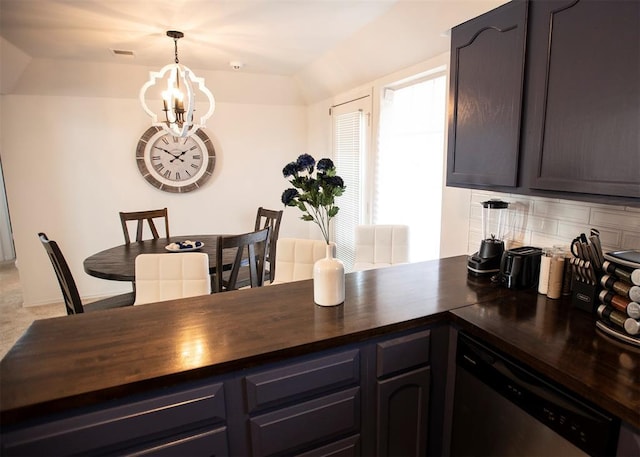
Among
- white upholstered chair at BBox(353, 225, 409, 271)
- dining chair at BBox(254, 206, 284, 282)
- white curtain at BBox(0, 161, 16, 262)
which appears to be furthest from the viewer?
white curtain at BBox(0, 161, 16, 262)

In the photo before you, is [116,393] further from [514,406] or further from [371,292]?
[514,406]

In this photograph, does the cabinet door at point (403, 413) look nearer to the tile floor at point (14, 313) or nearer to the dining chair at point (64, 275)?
the dining chair at point (64, 275)

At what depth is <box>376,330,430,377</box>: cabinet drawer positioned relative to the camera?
132 cm

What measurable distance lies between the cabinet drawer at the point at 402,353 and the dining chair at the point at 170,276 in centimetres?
113

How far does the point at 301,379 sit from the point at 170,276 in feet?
3.94

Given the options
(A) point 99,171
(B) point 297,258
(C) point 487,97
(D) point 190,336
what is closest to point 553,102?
(C) point 487,97

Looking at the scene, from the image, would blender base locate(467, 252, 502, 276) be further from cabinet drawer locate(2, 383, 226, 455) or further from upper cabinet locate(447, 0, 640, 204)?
cabinet drawer locate(2, 383, 226, 455)

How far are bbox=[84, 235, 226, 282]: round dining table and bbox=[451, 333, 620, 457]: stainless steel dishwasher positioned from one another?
175 cm

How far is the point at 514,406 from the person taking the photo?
1.18 meters

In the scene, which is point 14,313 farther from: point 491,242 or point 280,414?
point 491,242

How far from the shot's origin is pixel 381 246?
289 centimetres

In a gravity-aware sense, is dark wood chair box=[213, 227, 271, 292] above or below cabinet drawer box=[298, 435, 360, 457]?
above

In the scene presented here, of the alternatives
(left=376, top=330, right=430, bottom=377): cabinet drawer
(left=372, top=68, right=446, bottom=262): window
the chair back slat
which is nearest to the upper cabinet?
(left=376, top=330, right=430, bottom=377): cabinet drawer

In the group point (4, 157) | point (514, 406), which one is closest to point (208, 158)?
point (4, 157)
